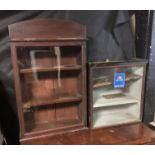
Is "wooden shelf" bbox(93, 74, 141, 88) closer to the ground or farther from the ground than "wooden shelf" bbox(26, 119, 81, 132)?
farther from the ground

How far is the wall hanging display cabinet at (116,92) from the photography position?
1.52 m

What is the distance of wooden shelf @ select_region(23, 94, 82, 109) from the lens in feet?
4.64

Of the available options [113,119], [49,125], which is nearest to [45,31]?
[49,125]

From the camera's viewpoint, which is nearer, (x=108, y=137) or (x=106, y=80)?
(x=108, y=137)

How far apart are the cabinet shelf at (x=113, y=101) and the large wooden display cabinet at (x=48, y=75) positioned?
17 centimetres

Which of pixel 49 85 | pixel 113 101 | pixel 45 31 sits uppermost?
pixel 45 31

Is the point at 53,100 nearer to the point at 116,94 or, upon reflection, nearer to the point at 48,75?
the point at 48,75

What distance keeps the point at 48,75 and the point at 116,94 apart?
27.7 inches

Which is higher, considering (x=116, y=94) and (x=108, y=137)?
(x=116, y=94)

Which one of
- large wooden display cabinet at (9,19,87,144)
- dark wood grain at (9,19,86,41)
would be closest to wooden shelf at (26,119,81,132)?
large wooden display cabinet at (9,19,87,144)

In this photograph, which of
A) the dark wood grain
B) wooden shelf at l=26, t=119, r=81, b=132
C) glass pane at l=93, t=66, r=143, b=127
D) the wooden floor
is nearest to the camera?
the dark wood grain

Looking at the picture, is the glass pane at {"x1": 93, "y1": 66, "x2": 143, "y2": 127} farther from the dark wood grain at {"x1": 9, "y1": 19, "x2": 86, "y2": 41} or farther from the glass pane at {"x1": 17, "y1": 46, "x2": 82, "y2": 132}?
the dark wood grain at {"x1": 9, "y1": 19, "x2": 86, "y2": 41}

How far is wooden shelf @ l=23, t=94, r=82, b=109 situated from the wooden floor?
0.92 ft

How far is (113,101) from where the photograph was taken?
63.7 inches
